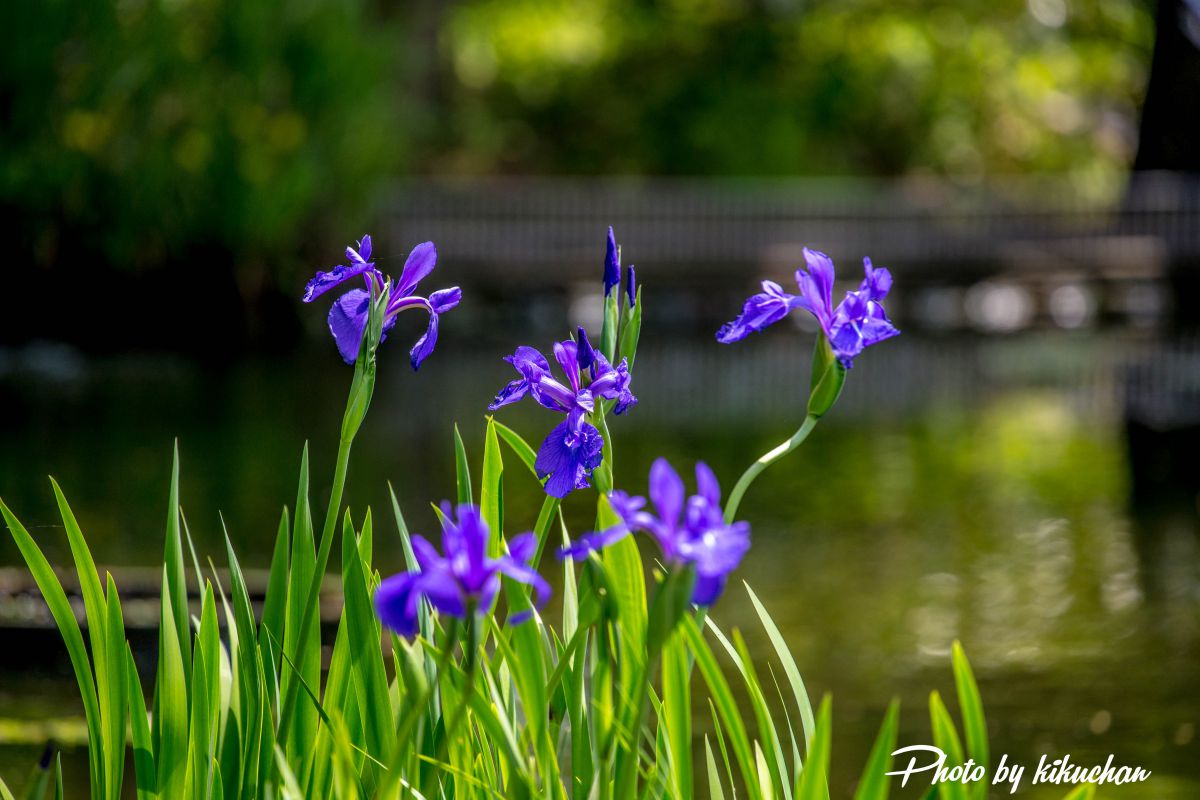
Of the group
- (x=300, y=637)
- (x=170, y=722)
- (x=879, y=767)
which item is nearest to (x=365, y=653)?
(x=300, y=637)

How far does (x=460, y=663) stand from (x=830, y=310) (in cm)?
83

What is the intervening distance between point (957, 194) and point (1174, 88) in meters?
6.73

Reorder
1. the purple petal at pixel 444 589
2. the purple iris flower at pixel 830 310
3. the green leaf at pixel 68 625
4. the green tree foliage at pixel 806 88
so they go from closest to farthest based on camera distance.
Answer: the purple petal at pixel 444 589 → the purple iris flower at pixel 830 310 → the green leaf at pixel 68 625 → the green tree foliage at pixel 806 88

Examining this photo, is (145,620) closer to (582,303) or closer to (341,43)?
(341,43)

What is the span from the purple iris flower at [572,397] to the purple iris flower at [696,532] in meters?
0.34

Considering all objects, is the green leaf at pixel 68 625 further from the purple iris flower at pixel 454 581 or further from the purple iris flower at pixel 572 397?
the purple iris flower at pixel 454 581

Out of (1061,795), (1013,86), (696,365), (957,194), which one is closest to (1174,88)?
(696,365)

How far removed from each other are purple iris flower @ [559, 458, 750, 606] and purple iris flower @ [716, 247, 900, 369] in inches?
14.5

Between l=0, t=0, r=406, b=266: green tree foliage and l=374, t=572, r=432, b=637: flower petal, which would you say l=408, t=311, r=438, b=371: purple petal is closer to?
l=374, t=572, r=432, b=637: flower petal

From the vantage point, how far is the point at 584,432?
6.35 ft

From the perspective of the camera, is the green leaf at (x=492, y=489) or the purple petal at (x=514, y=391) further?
the green leaf at (x=492, y=489)

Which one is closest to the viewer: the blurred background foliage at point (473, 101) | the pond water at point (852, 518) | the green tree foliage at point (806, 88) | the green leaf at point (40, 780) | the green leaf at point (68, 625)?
the green leaf at point (40, 780)

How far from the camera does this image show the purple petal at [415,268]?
6.67 feet

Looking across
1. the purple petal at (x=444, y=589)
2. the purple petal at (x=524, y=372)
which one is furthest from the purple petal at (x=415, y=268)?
the purple petal at (x=444, y=589)
